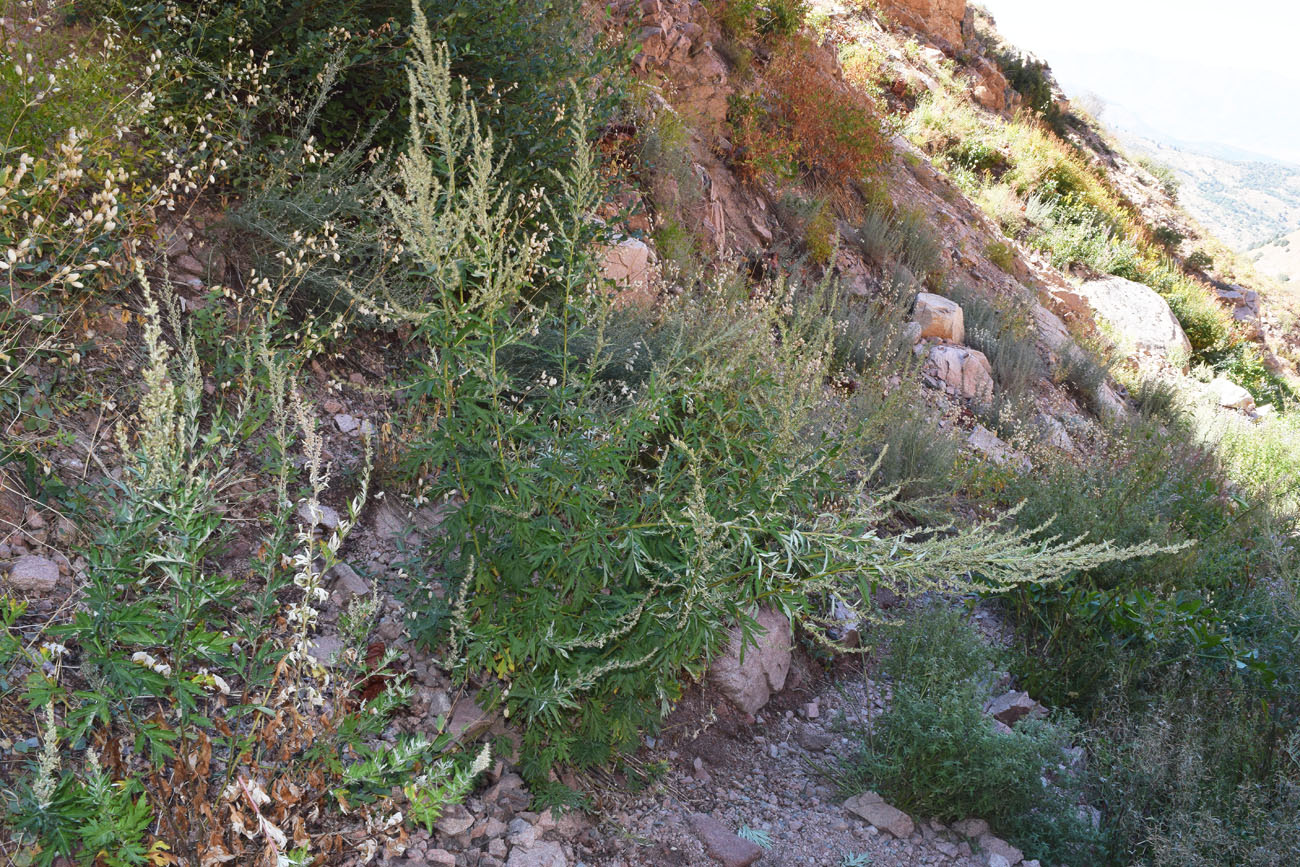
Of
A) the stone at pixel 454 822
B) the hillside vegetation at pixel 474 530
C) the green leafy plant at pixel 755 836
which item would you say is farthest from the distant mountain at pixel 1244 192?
the stone at pixel 454 822

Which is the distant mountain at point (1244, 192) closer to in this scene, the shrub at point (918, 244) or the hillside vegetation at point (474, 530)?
the shrub at point (918, 244)

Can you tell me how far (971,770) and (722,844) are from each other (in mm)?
943

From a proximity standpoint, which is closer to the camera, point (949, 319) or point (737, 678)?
point (737, 678)

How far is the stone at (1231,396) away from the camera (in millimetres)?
11820

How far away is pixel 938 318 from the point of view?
25.7 ft

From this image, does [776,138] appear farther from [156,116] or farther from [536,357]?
[156,116]

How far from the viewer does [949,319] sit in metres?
7.90

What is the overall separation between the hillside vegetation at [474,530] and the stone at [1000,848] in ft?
0.04

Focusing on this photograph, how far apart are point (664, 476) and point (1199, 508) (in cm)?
484

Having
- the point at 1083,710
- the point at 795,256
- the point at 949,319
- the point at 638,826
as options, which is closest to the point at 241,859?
the point at 638,826

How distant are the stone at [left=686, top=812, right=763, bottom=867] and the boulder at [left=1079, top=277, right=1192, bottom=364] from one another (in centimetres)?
1189

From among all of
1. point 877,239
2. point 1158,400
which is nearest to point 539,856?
point 877,239

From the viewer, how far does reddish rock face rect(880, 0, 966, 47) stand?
56.8 ft

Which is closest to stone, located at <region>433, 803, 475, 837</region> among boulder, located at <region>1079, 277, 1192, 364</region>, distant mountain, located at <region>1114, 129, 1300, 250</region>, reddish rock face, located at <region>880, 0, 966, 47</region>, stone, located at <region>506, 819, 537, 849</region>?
stone, located at <region>506, 819, 537, 849</region>
